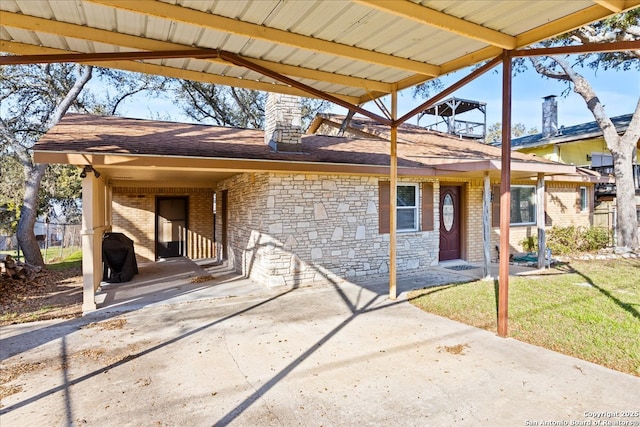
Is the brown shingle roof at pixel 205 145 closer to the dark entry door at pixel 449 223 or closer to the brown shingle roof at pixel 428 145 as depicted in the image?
the brown shingle roof at pixel 428 145

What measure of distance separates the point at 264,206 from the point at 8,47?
4.74m

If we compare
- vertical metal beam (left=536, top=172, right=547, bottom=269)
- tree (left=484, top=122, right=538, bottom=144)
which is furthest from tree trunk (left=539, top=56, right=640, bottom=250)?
tree (left=484, top=122, right=538, bottom=144)

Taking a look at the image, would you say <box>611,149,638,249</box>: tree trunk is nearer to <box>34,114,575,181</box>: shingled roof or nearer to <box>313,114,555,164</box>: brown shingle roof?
<box>313,114,555,164</box>: brown shingle roof

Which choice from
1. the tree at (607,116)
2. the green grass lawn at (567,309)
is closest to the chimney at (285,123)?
the green grass lawn at (567,309)

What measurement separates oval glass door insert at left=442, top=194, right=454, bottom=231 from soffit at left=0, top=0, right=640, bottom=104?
226 inches

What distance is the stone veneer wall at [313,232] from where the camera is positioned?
7.92 metres

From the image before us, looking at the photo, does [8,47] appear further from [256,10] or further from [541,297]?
[541,297]

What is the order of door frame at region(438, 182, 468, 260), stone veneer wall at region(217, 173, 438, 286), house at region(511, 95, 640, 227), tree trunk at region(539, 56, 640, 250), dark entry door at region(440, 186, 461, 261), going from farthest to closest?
house at region(511, 95, 640, 227), tree trunk at region(539, 56, 640, 250), door frame at region(438, 182, 468, 260), dark entry door at region(440, 186, 461, 261), stone veneer wall at region(217, 173, 438, 286)

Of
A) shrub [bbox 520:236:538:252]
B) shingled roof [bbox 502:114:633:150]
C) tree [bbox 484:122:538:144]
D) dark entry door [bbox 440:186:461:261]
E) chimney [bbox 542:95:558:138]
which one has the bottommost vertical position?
shrub [bbox 520:236:538:252]

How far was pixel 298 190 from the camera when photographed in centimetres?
813

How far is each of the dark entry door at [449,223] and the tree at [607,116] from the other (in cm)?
565

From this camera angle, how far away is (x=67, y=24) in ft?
12.9

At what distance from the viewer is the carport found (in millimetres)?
3650

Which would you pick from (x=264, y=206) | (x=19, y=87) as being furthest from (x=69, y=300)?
(x=19, y=87)
